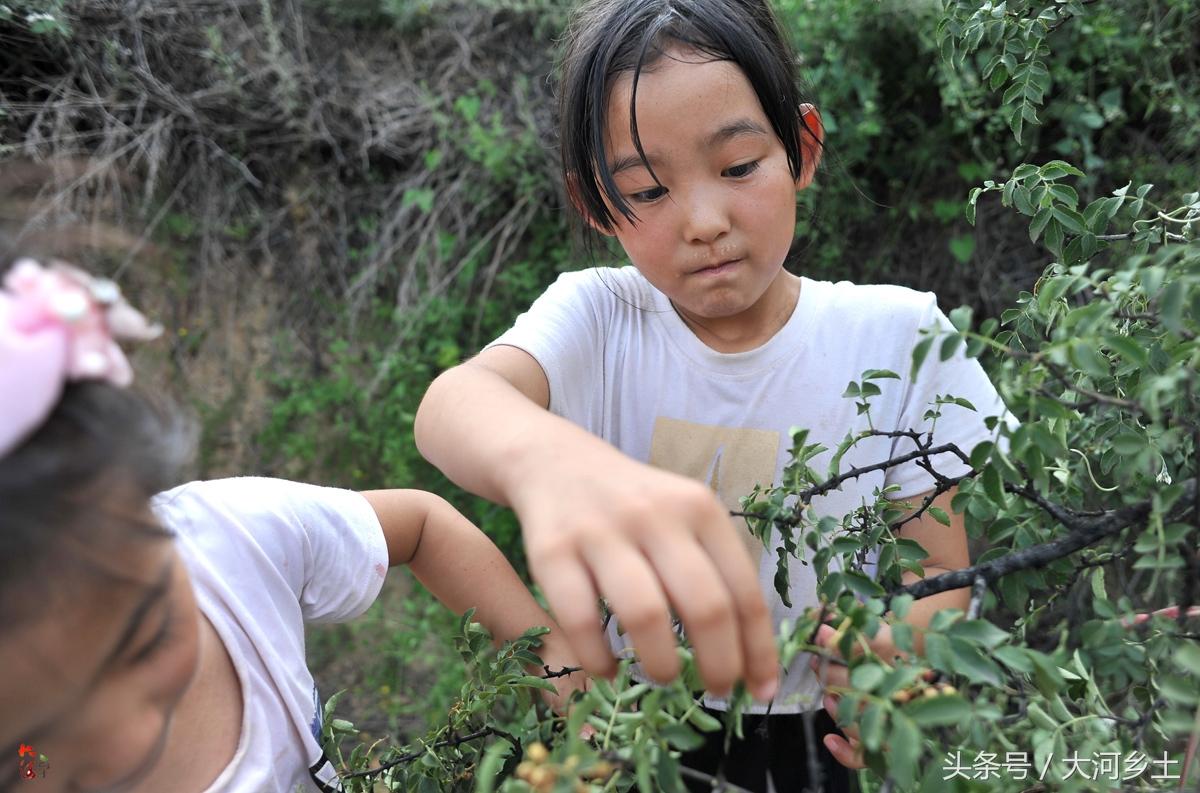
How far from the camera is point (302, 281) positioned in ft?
11.8

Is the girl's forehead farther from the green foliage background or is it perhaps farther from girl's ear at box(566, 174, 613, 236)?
the green foliage background

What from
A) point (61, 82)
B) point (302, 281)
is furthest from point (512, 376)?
point (61, 82)

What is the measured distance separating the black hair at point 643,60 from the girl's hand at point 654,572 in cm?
74

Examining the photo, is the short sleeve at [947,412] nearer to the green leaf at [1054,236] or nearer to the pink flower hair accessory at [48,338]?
the green leaf at [1054,236]

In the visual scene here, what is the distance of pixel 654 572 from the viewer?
2.09 ft

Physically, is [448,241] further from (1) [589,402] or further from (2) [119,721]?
(2) [119,721]

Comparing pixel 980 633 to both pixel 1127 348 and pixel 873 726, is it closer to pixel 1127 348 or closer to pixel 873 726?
pixel 873 726

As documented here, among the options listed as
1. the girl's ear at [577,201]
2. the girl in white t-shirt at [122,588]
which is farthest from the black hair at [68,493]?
the girl's ear at [577,201]

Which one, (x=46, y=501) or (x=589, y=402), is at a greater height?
(x=46, y=501)

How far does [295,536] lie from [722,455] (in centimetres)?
66

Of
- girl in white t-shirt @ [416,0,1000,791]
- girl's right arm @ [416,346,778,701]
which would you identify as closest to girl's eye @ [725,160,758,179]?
girl in white t-shirt @ [416,0,1000,791]

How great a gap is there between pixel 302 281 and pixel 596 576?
126 inches

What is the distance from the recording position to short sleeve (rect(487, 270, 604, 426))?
1.38 metres

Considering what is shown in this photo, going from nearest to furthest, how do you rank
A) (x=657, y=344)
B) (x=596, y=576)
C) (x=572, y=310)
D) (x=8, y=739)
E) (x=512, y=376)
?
(x=596, y=576) → (x=8, y=739) → (x=512, y=376) → (x=572, y=310) → (x=657, y=344)
